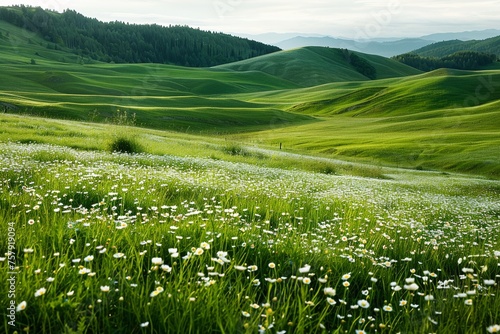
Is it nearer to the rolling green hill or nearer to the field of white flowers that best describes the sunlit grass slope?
the rolling green hill

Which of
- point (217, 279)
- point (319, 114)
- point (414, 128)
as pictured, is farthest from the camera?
point (319, 114)

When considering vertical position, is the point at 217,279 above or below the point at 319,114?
above

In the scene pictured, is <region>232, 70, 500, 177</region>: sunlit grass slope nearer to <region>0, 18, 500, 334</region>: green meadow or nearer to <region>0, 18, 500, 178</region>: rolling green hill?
<region>0, 18, 500, 178</region>: rolling green hill

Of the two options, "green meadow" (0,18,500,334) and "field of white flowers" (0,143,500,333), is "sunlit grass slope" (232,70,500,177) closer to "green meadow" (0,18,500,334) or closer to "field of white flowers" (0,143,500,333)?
"green meadow" (0,18,500,334)

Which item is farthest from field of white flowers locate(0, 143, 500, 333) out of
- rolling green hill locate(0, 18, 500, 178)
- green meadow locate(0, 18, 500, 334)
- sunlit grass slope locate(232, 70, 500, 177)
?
sunlit grass slope locate(232, 70, 500, 177)

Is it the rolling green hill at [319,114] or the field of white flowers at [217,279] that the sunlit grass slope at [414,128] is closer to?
the rolling green hill at [319,114]

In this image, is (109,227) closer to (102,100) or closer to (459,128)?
(459,128)

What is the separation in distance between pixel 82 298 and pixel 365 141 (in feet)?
217

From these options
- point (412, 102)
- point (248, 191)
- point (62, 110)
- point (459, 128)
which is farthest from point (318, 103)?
point (248, 191)

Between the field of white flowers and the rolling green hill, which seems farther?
the rolling green hill

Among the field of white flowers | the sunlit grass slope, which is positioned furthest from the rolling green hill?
the field of white flowers

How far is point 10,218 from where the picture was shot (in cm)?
521

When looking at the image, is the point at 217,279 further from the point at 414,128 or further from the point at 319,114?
the point at 319,114

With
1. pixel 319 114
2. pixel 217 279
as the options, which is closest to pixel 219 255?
pixel 217 279
